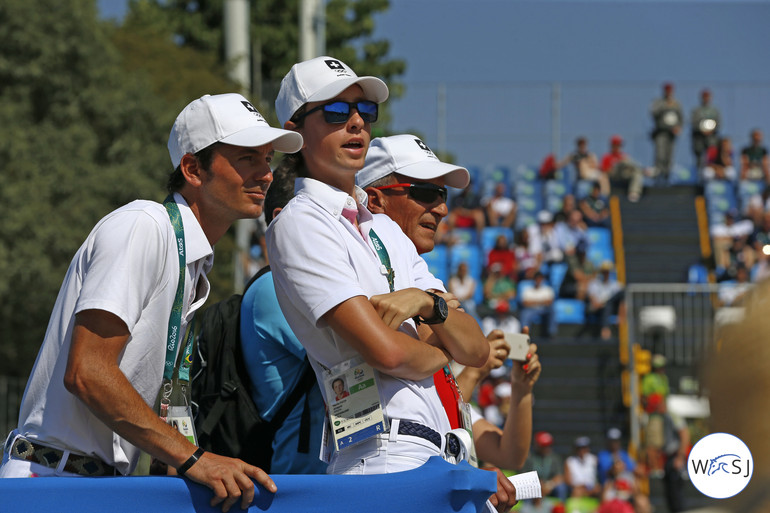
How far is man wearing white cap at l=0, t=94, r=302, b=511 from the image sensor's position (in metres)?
2.89

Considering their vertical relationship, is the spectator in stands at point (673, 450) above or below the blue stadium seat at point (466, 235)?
below

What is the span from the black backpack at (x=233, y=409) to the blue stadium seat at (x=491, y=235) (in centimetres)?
1778

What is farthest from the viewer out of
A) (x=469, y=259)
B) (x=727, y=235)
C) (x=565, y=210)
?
(x=565, y=210)

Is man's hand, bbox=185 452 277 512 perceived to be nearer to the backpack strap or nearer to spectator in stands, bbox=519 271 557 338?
the backpack strap

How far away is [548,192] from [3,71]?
12002 millimetres

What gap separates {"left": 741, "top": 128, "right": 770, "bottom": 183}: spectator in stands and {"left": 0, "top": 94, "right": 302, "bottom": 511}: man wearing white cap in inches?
945

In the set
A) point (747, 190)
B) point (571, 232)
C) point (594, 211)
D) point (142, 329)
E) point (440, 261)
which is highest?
point (142, 329)

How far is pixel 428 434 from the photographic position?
10.5 ft

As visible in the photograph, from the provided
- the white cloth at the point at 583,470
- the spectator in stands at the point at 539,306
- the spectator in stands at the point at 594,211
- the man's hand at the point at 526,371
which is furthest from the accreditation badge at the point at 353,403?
the spectator in stands at the point at 594,211

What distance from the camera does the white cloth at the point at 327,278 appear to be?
318 centimetres

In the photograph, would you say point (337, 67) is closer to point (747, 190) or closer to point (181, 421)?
point (181, 421)

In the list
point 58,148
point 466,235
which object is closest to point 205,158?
point 58,148

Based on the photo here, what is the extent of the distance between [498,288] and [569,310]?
4.18 feet

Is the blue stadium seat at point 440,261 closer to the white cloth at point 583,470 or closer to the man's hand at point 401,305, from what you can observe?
the white cloth at point 583,470
